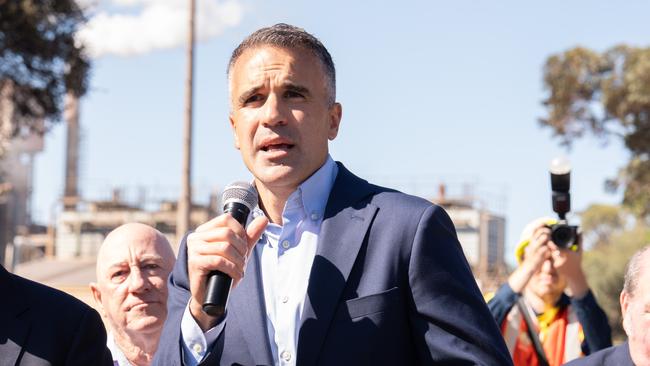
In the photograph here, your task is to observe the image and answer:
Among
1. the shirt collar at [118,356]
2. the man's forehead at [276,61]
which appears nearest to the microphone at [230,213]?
the man's forehead at [276,61]

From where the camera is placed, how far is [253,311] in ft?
9.89

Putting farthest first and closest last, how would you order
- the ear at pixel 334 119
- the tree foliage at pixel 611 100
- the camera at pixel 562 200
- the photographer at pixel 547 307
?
the tree foliage at pixel 611 100 → the photographer at pixel 547 307 → the camera at pixel 562 200 → the ear at pixel 334 119

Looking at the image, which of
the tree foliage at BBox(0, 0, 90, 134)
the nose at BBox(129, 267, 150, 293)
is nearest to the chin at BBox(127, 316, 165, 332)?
the nose at BBox(129, 267, 150, 293)

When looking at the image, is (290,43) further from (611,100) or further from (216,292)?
(611,100)

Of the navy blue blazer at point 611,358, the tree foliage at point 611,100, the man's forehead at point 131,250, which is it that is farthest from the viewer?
the tree foliage at point 611,100

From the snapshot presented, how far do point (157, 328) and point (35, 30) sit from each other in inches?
739

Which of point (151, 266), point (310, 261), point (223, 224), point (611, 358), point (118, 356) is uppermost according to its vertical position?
point (223, 224)

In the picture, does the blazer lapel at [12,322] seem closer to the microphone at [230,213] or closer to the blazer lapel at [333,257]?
the microphone at [230,213]

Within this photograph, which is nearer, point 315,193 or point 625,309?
point 315,193

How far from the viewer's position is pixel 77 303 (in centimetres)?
304

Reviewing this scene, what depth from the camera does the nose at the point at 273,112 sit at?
3012 millimetres

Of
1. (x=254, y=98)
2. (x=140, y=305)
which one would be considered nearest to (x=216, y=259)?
(x=254, y=98)

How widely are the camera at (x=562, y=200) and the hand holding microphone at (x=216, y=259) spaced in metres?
2.83

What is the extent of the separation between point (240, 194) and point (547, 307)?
10.4 ft
